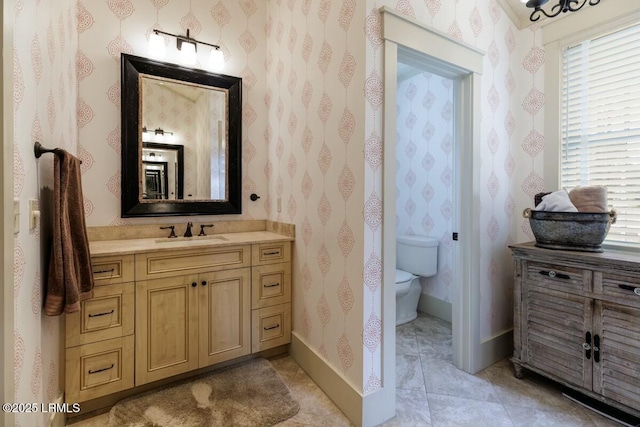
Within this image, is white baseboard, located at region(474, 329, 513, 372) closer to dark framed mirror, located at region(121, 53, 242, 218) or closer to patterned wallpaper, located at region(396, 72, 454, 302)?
patterned wallpaper, located at region(396, 72, 454, 302)

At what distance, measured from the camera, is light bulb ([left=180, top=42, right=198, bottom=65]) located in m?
2.28

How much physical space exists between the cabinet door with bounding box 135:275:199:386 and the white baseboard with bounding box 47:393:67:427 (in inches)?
13.5

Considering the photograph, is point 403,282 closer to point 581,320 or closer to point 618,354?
point 581,320

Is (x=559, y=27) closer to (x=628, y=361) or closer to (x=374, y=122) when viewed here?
(x=374, y=122)

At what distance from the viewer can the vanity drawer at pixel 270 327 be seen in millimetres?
2207

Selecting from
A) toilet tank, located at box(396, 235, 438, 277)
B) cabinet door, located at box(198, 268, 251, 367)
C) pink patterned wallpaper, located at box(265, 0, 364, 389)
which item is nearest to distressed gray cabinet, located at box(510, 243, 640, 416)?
toilet tank, located at box(396, 235, 438, 277)

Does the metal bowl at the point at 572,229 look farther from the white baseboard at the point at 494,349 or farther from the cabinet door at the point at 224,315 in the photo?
the cabinet door at the point at 224,315

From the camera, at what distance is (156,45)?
2.21 m

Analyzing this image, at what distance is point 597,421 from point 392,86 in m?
2.11

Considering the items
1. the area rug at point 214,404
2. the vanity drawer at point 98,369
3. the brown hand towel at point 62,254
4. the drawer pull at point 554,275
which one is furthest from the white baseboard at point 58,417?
the drawer pull at point 554,275

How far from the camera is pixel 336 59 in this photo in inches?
70.6

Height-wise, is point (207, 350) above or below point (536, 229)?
below

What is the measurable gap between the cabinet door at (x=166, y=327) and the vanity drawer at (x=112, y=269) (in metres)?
0.10

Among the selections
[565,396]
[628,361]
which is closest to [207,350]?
[565,396]
